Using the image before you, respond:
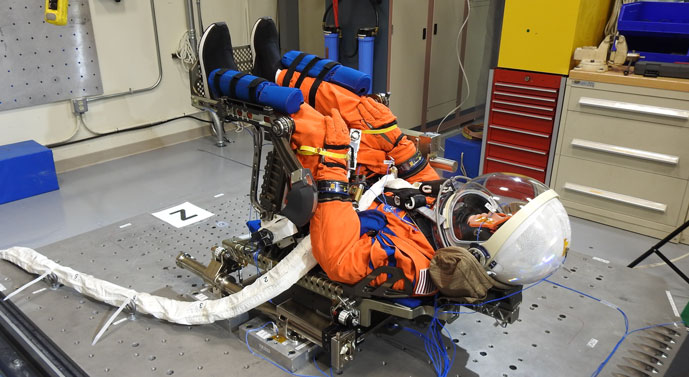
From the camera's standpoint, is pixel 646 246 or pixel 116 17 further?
pixel 116 17

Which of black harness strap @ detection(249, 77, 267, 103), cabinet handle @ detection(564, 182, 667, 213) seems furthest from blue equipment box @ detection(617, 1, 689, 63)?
black harness strap @ detection(249, 77, 267, 103)

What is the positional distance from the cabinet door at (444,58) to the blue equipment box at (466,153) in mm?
1087

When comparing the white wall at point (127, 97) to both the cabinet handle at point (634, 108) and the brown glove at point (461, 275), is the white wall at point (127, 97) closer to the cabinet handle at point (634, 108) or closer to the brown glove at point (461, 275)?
the cabinet handle at point (634, 108)

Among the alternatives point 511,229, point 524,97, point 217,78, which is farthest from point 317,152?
point 524,97

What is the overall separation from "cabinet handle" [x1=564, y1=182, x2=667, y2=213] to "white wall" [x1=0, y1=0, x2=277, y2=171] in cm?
320

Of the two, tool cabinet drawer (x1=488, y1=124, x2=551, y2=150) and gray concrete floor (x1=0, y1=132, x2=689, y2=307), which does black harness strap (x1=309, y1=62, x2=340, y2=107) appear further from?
tool cabinet drawer (x1=488, y1=124, x2=551, y2=150)

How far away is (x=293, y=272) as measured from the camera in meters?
1.80

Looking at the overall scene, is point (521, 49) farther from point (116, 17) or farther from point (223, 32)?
point (116, 17)

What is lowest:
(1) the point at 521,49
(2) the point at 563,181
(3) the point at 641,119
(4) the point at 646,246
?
(4) the point at 646,246

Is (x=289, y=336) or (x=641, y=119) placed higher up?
(x=641, y=119)

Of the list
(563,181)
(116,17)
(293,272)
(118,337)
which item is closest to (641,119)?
(563,181)

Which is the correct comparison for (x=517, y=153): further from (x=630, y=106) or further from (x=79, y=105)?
(x=79, y=105)

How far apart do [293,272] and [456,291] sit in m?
0.57

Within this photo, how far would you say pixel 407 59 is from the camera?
4.55 m
